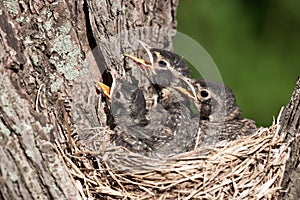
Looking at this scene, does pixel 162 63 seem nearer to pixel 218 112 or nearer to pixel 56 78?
pixel 218 112

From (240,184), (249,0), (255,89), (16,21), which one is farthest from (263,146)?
(249,0)

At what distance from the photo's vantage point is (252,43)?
762 cm

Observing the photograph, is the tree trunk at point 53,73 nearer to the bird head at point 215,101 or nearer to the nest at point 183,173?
the nest at point 183,173

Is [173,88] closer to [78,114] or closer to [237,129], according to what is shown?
[237,129]

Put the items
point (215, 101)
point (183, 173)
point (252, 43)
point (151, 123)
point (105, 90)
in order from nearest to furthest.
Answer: point (183, 173) → point (105, 90) → point (151, 123) → point (215, 101) → point (252, 43)

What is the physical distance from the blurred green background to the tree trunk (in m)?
2.41

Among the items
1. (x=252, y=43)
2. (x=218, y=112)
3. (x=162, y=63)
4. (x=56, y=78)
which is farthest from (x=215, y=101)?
(x=252, y=43)

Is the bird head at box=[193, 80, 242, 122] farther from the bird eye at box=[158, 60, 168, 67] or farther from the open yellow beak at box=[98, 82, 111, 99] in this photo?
the open yellow beak at box=[98, 82, 111, 99]

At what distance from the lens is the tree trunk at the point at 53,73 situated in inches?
131

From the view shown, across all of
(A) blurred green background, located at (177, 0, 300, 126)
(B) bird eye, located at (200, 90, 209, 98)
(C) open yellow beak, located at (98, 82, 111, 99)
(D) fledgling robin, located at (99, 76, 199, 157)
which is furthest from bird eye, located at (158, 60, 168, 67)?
(A) blurred green background, located at (177, 0, 300, 126)

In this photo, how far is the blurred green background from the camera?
23.6 feet

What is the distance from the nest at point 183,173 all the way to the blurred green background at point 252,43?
293cm

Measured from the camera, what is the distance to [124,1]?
4.47 metres

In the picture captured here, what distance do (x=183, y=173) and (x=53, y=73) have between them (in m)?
0.87
